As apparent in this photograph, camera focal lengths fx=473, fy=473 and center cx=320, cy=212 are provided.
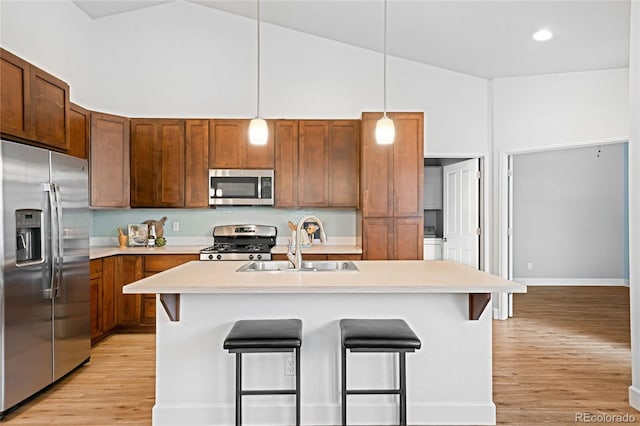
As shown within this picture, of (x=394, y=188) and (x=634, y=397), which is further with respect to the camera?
(x=394, y=188)

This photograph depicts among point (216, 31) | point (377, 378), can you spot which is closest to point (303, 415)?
point (377, 378)

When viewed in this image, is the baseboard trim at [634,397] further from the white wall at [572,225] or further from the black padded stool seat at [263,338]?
the white wall at [572,225]

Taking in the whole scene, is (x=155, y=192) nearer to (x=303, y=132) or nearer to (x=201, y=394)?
(x=303, y=132)

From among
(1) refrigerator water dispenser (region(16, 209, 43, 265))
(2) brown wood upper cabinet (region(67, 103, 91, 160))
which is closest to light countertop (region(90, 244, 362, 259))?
(2) brown wood upper cabinet (region(67, 103, 91, 160))

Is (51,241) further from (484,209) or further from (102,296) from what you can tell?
(484,209)

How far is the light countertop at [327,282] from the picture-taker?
2.35m

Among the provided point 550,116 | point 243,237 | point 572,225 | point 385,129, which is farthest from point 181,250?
point 572,225

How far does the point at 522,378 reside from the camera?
3.48m

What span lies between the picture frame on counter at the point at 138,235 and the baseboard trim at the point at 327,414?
110 inches

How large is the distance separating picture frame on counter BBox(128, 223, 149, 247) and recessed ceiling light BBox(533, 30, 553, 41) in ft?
14.2

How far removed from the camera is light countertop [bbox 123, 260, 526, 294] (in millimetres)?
2346

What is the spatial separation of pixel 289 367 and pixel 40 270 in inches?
69.8

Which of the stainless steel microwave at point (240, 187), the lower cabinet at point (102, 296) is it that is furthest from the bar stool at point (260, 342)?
the stainless steel microwave at point (240, 187)

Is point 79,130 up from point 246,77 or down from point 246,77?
down
